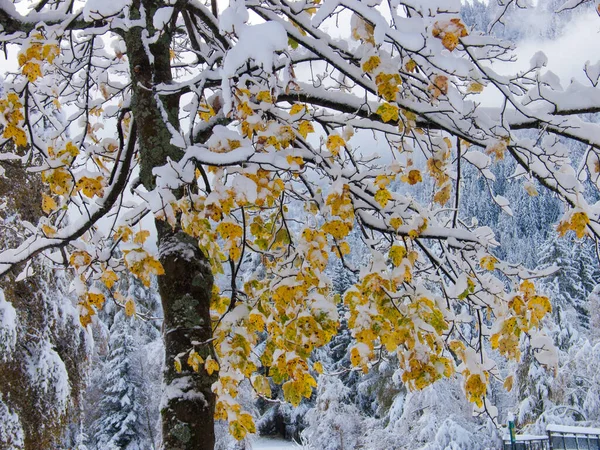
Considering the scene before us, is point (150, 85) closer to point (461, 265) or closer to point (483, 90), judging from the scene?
point (483, 90)

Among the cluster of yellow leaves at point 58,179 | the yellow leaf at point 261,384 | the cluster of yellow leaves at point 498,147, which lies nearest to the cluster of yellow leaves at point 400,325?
the yellow leaf at point 261,384

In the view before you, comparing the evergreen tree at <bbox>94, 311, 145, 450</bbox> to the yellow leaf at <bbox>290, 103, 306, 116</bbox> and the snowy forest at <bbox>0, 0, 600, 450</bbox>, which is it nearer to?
the snowy forest at <bbox>0, 0, 600, 450</bbox>

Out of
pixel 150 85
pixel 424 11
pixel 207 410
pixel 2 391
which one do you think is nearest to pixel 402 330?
pixel 207 410

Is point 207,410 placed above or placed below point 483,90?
below

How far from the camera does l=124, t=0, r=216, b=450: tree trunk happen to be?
2.73 metres

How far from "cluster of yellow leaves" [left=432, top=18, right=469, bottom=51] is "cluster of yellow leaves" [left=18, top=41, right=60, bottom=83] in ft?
5.78

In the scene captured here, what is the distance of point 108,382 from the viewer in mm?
23969

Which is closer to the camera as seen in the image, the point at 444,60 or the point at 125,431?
the point at 444,60

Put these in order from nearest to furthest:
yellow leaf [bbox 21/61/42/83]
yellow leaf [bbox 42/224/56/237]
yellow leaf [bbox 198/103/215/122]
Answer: yellow leaf [bbox 21/61/42/83] < yellow leaf [bbox 42/224/56/237] < yellow leaf [bbox 198/103/215/122]

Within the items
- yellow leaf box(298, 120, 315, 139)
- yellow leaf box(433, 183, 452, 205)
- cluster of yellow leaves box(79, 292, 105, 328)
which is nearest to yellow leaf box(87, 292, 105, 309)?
cluster of yellow leaves box(79, 292, 105, 328)

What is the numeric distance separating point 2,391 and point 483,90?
7.57 metres

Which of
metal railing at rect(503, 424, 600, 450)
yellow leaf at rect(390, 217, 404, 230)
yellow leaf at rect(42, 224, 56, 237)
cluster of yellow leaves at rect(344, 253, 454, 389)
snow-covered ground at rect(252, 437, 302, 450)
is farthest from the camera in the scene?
snow-covered ground at rect(252, 437, 302, 450)

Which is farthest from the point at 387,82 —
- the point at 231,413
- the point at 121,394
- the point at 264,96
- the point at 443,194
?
the point at 121,394

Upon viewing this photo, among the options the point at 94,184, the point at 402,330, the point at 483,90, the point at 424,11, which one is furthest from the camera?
the point at 483,90
